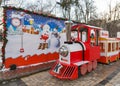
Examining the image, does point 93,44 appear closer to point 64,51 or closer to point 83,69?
point 83,69

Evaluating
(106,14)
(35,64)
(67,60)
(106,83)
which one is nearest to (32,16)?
(35,64)

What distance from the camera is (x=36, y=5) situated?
18656mm

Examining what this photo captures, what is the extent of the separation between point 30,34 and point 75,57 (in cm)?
232

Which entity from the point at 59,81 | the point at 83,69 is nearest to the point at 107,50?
the point at 83,69

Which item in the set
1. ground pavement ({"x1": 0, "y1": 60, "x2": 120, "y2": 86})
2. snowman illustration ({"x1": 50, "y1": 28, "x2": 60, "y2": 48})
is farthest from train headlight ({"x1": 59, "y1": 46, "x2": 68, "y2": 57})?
snowman illustration ({"x1": 50, "y1": 28, "x2": 60, "y2": 48})

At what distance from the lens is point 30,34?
559 cm

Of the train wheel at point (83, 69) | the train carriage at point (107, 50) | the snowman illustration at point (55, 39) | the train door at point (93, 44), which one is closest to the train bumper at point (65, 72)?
the train wheel at point (83, 69)

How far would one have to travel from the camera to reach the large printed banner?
15.9 ft

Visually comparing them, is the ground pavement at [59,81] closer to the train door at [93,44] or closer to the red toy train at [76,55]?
the red toy train at [76,55]

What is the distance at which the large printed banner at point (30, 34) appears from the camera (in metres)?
4.85

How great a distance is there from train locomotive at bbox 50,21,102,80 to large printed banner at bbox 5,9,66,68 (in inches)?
60.8

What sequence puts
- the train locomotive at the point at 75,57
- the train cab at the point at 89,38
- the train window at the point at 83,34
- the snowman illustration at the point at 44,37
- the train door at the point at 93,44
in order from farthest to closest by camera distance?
the snowman illustration at the point at 44,37, the train window at the point at 83,34, the train door at the point at 93,44, the train cab at the point at 89,38, the train locomotive at the point at 75,57

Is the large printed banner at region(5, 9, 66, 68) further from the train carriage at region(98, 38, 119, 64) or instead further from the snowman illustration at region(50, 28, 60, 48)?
the train carriage at region(98, 38, 119, 64)

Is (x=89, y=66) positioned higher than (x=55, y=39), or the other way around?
(x=55, y=39)
